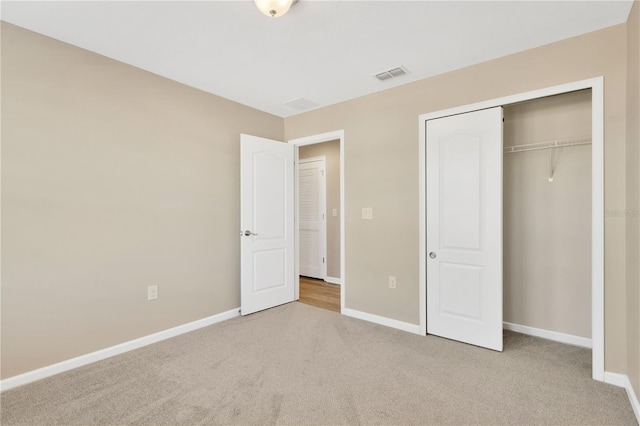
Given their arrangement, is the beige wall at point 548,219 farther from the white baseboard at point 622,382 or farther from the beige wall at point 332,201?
the beige wall at point 332,201

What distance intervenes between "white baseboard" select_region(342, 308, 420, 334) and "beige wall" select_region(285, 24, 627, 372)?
5 centimetres

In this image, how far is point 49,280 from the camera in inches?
89.1

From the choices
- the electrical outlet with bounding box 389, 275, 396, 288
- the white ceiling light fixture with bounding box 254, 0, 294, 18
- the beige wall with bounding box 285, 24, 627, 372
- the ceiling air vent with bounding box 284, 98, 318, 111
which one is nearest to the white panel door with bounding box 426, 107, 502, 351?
the beige wall with bounding box 285, 24, 627, 372

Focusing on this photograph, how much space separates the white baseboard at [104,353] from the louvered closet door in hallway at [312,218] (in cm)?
224

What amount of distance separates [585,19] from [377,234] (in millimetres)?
2295

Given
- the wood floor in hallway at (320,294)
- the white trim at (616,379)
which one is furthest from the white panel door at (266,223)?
the white trim at (616,379)

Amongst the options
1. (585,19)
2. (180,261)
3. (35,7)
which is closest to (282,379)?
(180,261)

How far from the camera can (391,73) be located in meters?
2.88

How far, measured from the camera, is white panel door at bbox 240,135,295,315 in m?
3.53

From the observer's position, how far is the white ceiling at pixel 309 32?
197 centimetres

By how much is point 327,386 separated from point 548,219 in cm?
242

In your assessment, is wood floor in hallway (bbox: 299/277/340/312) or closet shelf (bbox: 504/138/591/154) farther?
wood floor in hallway (bbox: 299/277/340/312)

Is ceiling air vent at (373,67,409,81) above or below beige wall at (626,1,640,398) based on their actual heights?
above

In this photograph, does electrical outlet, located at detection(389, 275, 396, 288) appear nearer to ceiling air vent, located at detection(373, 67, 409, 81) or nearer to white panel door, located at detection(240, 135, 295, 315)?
white panel door, located at detection(240, 135, 295, 315)
